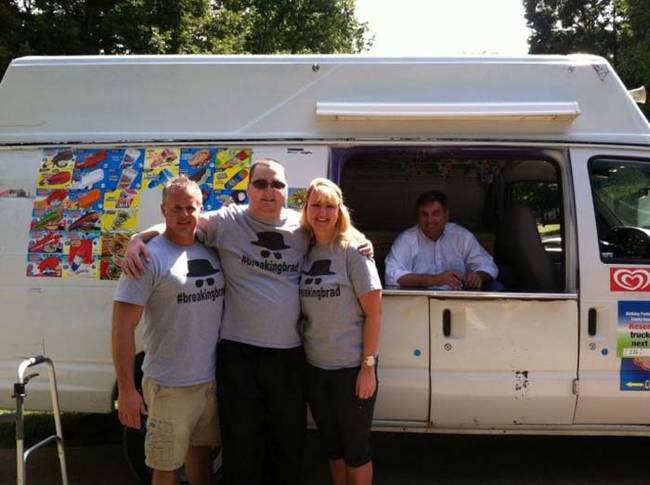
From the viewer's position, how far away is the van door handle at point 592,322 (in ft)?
12.1

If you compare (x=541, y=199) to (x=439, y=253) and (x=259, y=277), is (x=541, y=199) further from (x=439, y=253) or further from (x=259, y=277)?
(x=259, y=277)

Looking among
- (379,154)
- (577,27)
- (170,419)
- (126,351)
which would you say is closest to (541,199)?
(379,154)

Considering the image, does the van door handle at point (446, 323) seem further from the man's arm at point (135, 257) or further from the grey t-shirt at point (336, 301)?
the man's arm at point (135, 257)

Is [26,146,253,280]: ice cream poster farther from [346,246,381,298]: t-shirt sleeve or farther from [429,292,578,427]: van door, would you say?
[429,292,578,427]: van door

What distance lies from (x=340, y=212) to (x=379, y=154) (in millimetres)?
1090

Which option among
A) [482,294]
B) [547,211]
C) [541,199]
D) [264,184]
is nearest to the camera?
[264,184]

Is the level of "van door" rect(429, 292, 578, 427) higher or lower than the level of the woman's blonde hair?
lower

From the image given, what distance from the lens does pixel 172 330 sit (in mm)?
2945

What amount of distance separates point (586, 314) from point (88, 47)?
12.3 meters

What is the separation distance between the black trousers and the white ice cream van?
0.76 metres

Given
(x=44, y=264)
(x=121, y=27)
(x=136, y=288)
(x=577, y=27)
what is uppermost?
(x=577, y=27)

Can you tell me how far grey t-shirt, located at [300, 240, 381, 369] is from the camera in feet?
10.2

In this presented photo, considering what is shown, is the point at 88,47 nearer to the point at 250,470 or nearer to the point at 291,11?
the point at 291,11

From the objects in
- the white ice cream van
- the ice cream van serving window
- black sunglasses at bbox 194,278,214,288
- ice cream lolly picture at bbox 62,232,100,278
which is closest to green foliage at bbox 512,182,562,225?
the ice cream van serving window
